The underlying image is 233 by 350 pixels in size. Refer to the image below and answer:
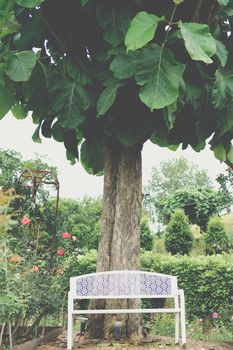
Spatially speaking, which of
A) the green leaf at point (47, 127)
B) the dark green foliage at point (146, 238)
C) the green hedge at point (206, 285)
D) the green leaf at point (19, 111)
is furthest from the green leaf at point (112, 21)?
the dark green foliage at point (146, 238)

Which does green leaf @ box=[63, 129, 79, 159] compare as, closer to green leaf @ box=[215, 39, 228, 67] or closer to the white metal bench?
the white metal bench

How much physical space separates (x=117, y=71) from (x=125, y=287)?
7.12ft

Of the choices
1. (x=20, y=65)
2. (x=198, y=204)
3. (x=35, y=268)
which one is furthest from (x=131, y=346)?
(x=198, y=204)

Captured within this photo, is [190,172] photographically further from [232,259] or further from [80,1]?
[80,1]

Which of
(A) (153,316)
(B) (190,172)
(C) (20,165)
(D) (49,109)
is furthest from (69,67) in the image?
(B) (190,172)

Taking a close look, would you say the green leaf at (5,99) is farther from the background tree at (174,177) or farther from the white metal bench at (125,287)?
the background tree at (174,177)

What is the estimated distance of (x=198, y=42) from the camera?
145 inches

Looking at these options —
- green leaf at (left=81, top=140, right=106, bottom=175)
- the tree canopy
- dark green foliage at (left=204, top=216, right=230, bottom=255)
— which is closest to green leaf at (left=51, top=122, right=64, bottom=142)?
the tree canopy

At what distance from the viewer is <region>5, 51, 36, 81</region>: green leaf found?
4172 millimetres

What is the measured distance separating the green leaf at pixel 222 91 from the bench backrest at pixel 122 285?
1.87 m

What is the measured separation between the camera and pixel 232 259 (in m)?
8.78

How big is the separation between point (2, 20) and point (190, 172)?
32.2 meters

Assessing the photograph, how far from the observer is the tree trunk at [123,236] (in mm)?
5426

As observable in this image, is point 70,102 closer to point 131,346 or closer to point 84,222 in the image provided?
point 131,346
